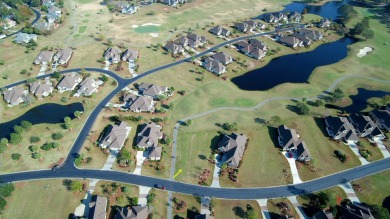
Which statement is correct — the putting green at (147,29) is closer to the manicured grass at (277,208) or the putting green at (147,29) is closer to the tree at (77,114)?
the tree at (77,114)

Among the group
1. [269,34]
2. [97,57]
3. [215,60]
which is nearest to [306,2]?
[269,34]

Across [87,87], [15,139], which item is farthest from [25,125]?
[87,87]

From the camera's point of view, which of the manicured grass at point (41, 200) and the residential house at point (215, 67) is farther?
the residential house at point (215, 67)

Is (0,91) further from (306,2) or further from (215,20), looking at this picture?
(306,2)

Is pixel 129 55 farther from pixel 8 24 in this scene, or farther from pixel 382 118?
pixel 382 118

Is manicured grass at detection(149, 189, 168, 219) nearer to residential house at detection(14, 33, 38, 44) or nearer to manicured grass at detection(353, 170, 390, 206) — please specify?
manicured grass at detection(353, 170, 390, 206)

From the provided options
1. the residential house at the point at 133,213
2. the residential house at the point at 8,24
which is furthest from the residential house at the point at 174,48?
the residential house at the point at 8,24
